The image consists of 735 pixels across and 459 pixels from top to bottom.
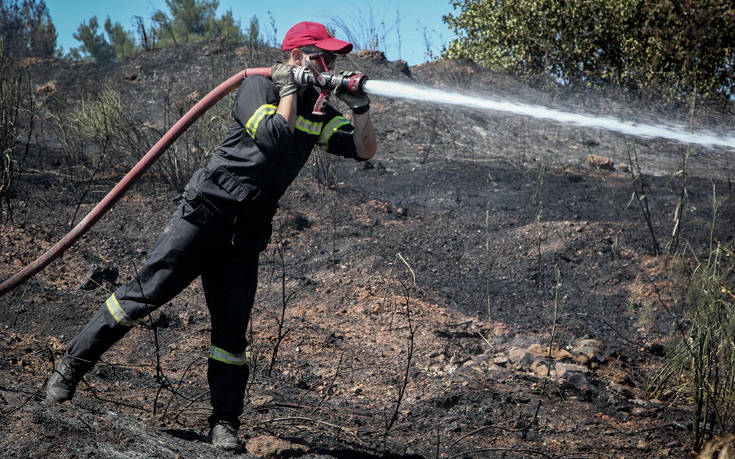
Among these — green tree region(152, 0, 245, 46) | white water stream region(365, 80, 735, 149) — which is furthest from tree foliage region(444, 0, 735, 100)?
green tree region(152, 0, 245, 46)

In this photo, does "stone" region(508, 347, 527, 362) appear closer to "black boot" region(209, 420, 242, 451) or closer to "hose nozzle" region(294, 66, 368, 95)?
"black boot" region(209, 420, 242, 451)

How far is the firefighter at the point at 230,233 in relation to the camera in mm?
2889

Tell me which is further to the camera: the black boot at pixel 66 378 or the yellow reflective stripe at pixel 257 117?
the black boot at pixel 66 378

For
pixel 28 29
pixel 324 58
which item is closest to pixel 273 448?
pixel 324 58

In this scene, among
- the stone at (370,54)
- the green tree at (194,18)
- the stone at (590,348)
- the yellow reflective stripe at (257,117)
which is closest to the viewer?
the yellow reflective stripe at (257,117)

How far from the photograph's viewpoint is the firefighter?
9.48 feet

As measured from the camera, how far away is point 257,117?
9.27 ft

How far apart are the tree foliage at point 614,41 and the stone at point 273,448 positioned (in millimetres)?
9320

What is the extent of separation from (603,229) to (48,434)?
490cm

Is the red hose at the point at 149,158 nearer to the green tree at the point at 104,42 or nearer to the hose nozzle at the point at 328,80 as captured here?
the hose nozzle at the point at 328,80

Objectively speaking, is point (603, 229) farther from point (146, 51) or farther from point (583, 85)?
point (146, 51)

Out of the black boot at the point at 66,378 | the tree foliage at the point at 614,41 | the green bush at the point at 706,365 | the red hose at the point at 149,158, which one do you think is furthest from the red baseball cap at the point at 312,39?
the tree foliage at the point at 614,41

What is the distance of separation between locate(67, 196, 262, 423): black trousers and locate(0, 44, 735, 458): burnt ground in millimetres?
184

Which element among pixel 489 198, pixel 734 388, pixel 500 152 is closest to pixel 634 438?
pixel 734 388
